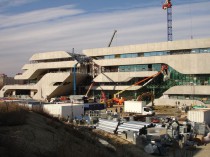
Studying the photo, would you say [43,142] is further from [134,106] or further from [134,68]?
[134,68]

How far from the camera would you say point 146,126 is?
25812 millimetres

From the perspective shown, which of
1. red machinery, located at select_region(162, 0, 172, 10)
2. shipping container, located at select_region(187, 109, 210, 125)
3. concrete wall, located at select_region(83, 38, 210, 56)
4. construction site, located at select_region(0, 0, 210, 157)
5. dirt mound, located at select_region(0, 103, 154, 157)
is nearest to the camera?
dirt mound, located at select_region(0, 103, 154, 157)

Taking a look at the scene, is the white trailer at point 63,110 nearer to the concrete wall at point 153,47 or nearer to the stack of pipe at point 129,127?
the stack of pipe at point 129,127

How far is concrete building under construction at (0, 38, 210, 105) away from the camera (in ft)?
160

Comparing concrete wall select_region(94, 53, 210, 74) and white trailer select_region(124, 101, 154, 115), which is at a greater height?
concrete wall select_region(94, 53, 210, 74)

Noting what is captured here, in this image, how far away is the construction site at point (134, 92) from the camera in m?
23.7

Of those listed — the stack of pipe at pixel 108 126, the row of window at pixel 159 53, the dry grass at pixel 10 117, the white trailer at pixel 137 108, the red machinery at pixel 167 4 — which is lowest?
the stack of pipe at pixel 108 126

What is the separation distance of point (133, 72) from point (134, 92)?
135 inches

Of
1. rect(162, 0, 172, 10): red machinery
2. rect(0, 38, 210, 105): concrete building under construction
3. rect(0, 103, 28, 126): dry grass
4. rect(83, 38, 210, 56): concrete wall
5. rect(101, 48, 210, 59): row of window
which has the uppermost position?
rect(162, 0, 172, 10): red machinery

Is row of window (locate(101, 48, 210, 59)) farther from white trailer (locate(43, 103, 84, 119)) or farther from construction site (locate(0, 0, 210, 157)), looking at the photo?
white trailer (locate(43, 103, 84, 119))

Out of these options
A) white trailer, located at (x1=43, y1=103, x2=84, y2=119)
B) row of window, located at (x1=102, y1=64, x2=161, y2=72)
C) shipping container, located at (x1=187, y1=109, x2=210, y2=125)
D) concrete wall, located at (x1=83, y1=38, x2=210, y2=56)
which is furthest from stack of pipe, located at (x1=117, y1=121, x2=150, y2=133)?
row of window, located at (x1=102, y1=64, x2=161, y2=72)

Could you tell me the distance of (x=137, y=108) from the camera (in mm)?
40219

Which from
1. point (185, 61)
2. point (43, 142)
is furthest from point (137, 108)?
point (43, 142)

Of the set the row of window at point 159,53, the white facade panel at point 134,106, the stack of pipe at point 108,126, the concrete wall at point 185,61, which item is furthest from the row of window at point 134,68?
the stack of pipe at point 108,126
